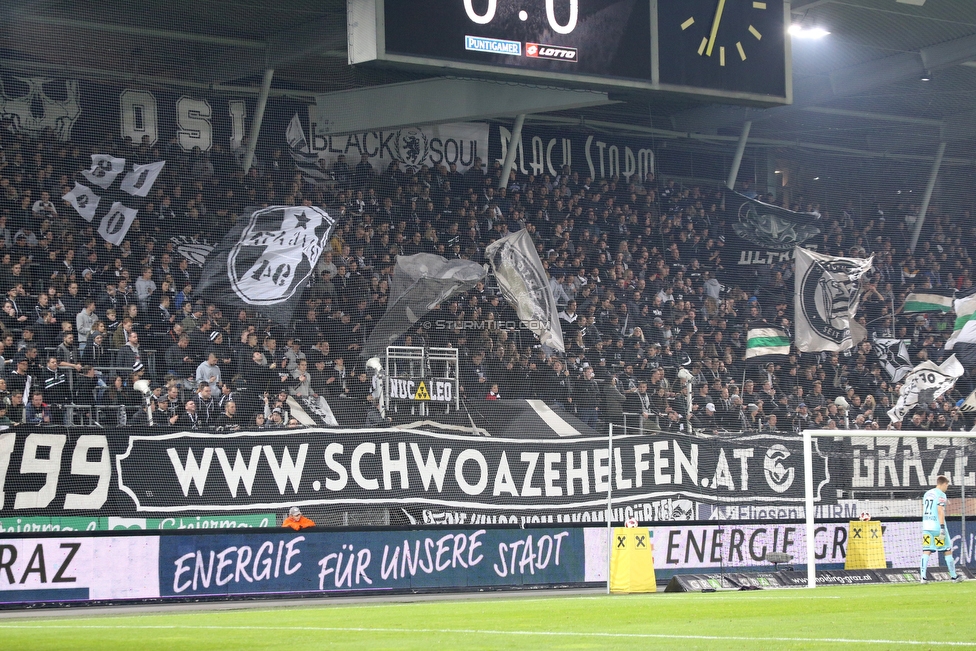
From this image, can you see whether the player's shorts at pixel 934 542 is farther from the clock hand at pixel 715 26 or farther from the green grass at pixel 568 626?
the clock hand at pixel 715 26

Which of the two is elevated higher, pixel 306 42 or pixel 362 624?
pixel 306 42

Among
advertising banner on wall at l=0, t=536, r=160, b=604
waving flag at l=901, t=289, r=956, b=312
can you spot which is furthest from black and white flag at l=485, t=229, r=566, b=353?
waving flag at l=901, t=289, r=956, b=312

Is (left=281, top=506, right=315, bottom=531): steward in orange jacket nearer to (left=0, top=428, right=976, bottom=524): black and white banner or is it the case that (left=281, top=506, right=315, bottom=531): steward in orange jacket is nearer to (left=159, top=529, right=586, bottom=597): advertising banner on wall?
(left=0, top=428, right=976, bottom=524): black and white banner

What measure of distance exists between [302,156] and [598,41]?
9435mm

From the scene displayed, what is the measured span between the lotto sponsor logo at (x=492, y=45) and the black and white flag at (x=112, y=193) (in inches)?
347

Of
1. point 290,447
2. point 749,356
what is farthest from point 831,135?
point 290,447

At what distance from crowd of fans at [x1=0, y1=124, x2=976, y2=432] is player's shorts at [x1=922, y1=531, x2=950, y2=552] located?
19.3ft

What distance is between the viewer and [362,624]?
10.7 m

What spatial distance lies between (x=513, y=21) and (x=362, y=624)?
6323mm

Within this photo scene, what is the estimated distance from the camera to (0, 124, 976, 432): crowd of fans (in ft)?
60.0

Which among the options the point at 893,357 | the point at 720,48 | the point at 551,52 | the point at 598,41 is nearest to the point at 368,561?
the point at 551,52

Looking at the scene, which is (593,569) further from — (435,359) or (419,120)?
(419,120)

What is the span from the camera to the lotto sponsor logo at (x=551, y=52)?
13.2m

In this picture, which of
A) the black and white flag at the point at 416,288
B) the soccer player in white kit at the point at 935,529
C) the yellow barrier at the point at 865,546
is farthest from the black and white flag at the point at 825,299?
the soccer player in white kit at the point at 935,529
